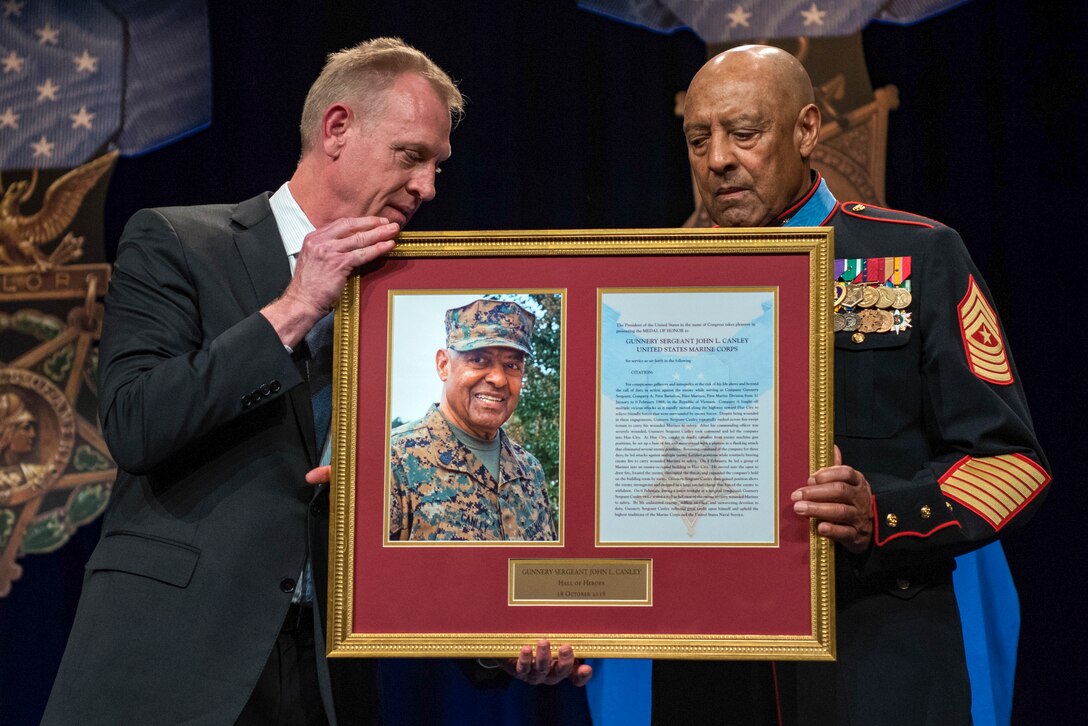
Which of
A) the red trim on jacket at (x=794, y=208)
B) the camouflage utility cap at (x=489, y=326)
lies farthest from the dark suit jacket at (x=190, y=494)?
the red trim on jacket at (x=794, y=208)

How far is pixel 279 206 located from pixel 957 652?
135cm

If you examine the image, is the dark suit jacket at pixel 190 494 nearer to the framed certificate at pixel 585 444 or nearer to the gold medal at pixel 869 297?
the framed certificate at pixel 585 444

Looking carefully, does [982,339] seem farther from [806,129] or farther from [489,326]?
[489,326]

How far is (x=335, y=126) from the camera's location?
2039mm

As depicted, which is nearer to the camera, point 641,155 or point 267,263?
point 267,263

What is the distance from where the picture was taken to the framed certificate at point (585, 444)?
1.69 m

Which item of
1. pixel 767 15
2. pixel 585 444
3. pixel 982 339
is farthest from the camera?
pixel 767 15

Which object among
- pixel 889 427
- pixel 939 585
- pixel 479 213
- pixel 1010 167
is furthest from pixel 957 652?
pixel 479 213

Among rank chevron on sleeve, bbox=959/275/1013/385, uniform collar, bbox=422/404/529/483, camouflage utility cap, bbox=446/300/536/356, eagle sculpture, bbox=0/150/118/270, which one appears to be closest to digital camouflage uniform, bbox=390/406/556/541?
uniform collar, bbox=422/404/529/483

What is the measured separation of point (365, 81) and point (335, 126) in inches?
3.8

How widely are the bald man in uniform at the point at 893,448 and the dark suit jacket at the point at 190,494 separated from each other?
0.78 m

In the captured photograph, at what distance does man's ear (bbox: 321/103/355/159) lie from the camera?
6.65 ft

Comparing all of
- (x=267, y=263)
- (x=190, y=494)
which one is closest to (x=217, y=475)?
(x=190, y=494)

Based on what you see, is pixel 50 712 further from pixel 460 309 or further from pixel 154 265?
pixel 460 309
